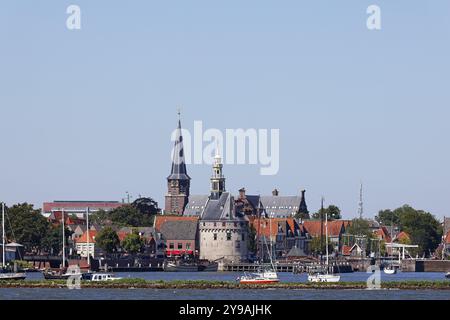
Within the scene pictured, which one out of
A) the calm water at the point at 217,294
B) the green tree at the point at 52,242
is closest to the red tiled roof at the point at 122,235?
the green tree at the point at 52,242

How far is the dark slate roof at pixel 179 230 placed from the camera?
176 metres

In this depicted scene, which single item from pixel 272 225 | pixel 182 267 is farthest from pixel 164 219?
pixel 182 267

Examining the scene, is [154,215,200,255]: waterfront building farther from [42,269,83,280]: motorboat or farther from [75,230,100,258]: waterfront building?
[42,269,83,280]: motorboat

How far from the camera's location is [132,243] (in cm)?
16300

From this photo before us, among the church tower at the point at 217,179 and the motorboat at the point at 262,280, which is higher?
the church tower at the point at 217,179

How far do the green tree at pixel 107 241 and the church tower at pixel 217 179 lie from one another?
20.6 meters

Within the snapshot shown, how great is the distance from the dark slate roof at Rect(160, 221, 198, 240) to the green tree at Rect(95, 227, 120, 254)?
16.1 meters

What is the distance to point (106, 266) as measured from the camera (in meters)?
145

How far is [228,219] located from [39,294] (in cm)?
8662

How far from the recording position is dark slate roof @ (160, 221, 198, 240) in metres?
176

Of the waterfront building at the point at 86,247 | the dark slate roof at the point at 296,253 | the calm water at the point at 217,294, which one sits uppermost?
the waterfront building at the point at 86,247

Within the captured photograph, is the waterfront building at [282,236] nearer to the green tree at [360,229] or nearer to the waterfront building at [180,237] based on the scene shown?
the green tree at [360,229]

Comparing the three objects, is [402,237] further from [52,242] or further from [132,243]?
[52,242]
